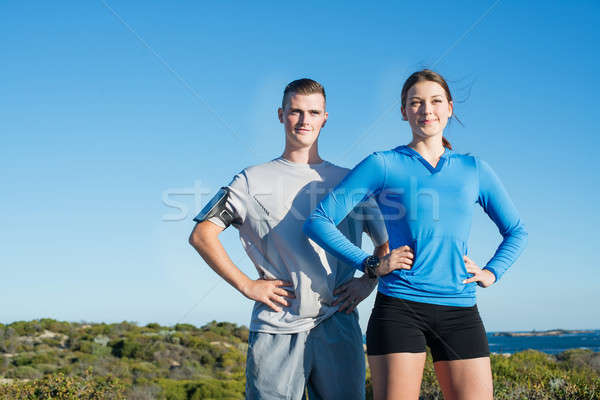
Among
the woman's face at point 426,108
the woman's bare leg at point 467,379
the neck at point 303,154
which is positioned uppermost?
the woman's face at point 426,108

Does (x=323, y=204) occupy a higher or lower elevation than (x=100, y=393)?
higher

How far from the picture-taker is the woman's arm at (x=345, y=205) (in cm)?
271

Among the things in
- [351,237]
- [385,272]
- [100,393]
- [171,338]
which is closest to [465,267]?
[385,272]

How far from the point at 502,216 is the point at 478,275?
0.42m

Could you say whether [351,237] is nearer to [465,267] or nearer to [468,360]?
[465,267]

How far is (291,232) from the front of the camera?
2.98 meters

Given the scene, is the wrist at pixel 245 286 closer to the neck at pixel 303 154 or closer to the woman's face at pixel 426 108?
the neck at pixel 303 154

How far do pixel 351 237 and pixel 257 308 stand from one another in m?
0.68

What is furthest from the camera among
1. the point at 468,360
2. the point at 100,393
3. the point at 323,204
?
the point at 100,393

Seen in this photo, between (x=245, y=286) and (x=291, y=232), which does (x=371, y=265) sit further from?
(x=245, y=286)

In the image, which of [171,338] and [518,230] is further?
[171,338]

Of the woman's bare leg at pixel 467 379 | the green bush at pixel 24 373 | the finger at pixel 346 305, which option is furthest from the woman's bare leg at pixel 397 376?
the green bush at pixel 24 373

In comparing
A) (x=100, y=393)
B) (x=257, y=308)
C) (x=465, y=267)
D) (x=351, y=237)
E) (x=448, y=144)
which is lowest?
(x=100, y=393)

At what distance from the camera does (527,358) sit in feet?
44.5
